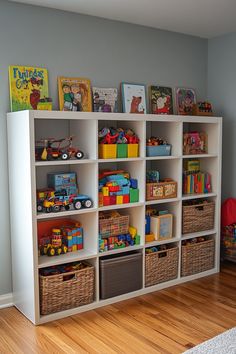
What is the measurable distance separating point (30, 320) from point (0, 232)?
682 mm

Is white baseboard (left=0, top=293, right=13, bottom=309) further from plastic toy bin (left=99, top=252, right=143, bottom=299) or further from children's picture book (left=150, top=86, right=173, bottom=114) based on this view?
children's picture book (left=150, top=86, right=173, bottom=114)

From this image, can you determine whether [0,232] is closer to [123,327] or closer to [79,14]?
[123,327]

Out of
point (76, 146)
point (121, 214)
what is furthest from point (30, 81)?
point (121, 214)

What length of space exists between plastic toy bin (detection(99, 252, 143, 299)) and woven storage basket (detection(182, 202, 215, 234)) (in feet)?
1.93

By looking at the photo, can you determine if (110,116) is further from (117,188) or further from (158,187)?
(158,187)

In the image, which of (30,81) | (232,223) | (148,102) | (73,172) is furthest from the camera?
(232,223)

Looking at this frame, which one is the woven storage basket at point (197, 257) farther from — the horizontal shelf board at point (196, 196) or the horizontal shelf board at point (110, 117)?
the horizontal shelf board at point (110, 117)

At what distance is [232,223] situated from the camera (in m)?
3.96

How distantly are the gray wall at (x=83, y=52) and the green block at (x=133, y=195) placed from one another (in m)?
0.94

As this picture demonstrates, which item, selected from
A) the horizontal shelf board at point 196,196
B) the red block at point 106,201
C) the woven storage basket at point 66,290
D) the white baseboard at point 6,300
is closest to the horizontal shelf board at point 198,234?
the horizontal shelf board at point 196,196

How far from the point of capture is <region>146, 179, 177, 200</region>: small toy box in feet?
10.9

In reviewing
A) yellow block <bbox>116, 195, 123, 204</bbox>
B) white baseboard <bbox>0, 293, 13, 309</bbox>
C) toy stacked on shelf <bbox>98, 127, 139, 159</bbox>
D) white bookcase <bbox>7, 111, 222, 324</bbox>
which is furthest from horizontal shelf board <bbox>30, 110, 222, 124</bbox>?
white baseboard <bbox>0, 293, 13, 309</bbox>

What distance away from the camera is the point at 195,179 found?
12.2 ft

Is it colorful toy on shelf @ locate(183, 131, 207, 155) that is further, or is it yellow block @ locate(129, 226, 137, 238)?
colorful toy on shelf @ locate(183, 131, 207, 155)
